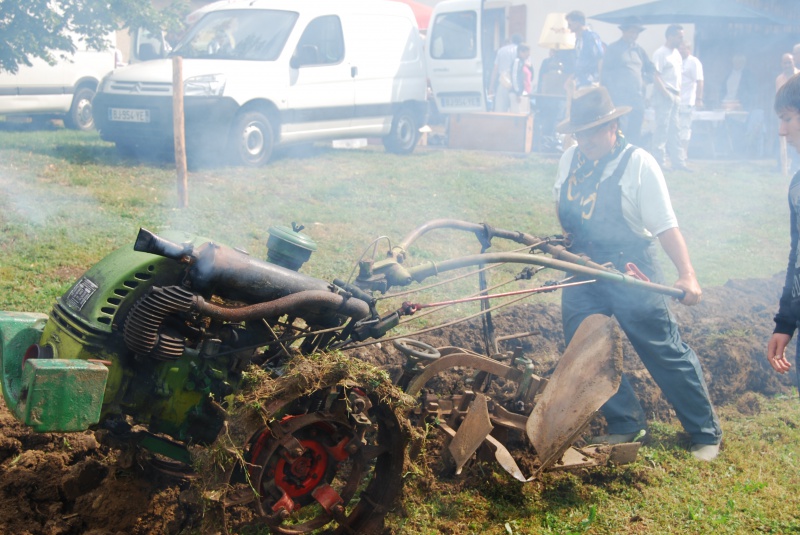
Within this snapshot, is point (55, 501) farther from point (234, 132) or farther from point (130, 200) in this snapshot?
point (234, 132)

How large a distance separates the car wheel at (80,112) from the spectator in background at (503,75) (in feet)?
25.6

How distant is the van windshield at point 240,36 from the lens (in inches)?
431

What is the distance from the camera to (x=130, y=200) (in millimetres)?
8391

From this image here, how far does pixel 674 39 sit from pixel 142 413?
11.8 metres

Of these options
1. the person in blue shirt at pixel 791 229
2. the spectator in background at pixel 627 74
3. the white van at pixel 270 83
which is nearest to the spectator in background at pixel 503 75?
the white van at pixel 270 83

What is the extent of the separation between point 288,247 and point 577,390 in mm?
1654


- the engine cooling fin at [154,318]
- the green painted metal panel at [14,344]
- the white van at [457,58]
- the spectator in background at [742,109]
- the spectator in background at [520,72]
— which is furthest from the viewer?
the spectator in background at [742,109]

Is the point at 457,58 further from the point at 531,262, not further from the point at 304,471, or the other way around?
the point at 304,471

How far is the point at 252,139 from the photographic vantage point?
10633 mm

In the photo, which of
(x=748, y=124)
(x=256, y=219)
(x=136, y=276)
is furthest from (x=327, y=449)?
(x=748, y=124)

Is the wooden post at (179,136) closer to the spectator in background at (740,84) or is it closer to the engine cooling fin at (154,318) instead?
the engine cooling fin at (154,318)

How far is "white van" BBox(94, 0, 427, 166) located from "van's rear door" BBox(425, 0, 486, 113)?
66.2 inches

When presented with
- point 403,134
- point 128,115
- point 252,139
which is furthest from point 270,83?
point 403,134

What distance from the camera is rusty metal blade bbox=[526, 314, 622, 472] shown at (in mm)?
4137
